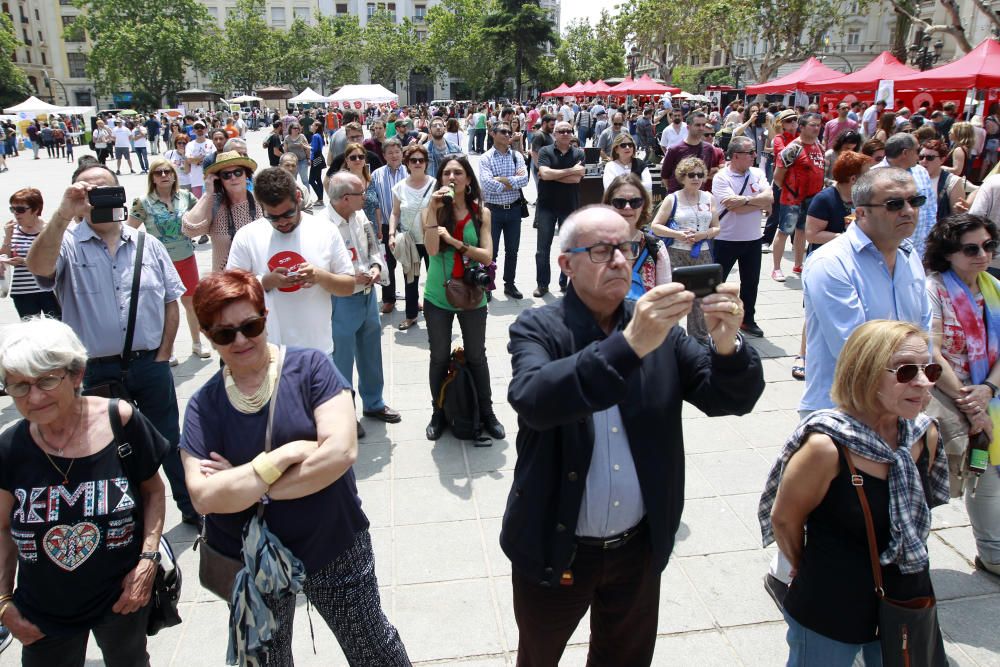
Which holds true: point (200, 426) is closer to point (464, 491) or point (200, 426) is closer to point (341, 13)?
point (464, 491)

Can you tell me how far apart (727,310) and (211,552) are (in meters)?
1.79

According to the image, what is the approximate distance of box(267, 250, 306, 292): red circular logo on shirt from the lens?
3.75m

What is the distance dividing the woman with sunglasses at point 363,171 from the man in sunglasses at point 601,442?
5.53m

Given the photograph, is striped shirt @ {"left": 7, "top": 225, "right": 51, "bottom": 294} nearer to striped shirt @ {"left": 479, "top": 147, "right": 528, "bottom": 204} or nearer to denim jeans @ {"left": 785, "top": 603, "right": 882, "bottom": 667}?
striped shirt @ {"left": 479, "top": 147, "right": 528, "bottom": 204}

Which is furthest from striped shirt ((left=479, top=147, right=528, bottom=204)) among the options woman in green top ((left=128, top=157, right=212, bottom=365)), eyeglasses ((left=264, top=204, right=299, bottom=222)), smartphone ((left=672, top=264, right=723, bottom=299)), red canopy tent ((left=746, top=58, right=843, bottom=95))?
red canopy tent ((left=746, top=58, right=843, bottom=95))

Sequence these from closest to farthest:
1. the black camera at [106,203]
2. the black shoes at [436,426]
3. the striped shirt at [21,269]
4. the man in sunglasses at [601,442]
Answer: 1. the man in sunglasses at [601,442]
2. the black camera at [106,203]
3. the black shoes at [436,426]
4. the striped shirt at [21,269]

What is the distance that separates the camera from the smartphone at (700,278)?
5.65ft

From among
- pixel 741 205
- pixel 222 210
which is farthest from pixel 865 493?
pixel 741 205

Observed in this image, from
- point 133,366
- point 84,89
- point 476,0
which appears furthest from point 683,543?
point 84,89

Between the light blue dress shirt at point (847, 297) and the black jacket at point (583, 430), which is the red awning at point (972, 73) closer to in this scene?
the light blue dress shirt at point (847, 297)

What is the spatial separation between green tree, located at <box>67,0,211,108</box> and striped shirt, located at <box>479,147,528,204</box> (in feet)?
205

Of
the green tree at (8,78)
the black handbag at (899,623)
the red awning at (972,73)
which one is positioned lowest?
the black handbag at (899,623)

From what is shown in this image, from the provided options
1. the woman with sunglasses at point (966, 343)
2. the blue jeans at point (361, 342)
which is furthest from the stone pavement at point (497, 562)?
the woman with sunglasses at point (966, 343)

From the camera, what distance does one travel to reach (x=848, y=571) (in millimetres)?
2121
